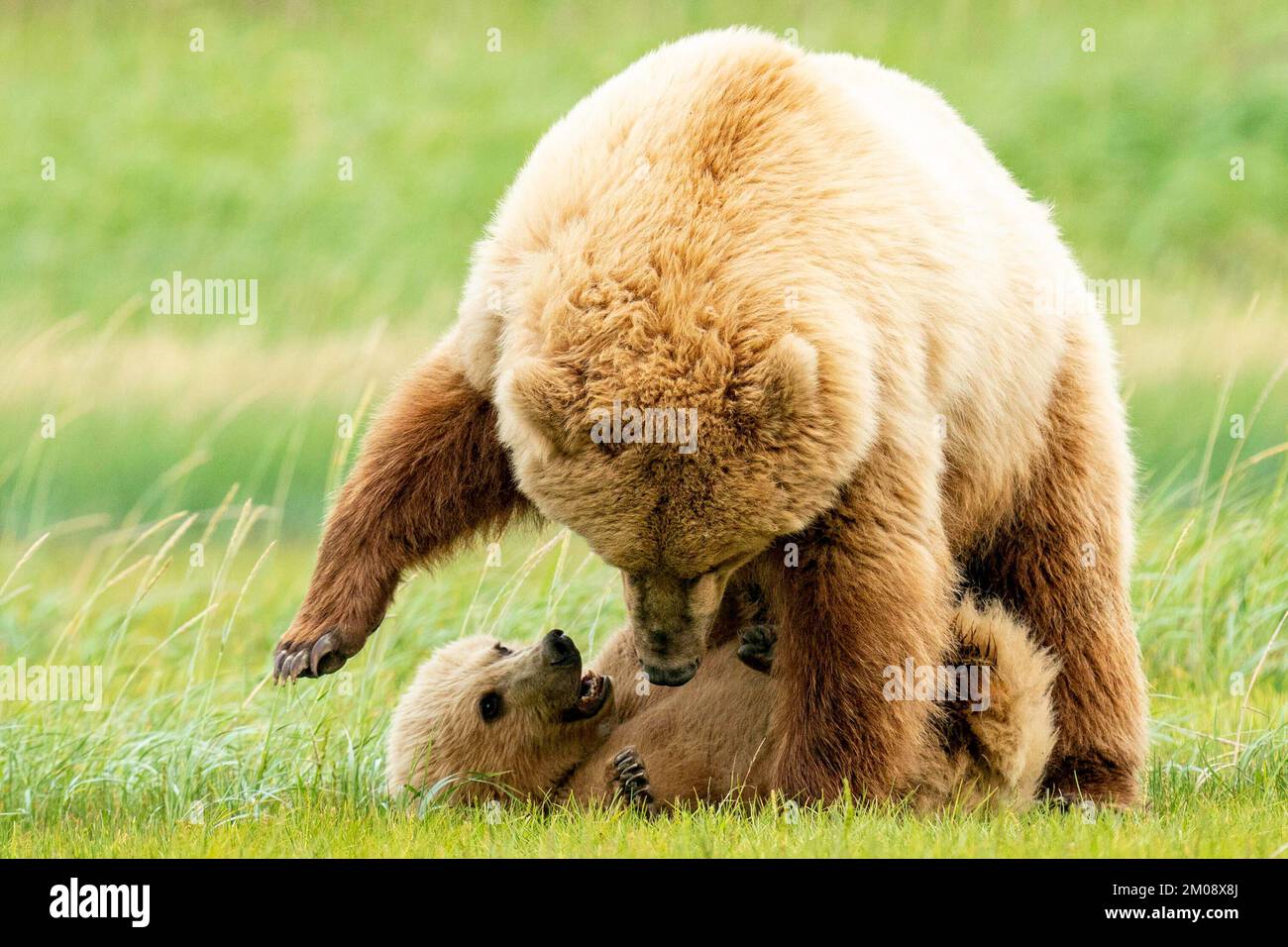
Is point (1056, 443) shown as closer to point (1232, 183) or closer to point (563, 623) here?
point (563, 623)

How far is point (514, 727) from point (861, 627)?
1.72m

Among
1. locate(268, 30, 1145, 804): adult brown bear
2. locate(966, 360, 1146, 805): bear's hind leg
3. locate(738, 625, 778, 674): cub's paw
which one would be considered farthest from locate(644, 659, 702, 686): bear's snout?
locate(966, 360, 1146, 805): bear's hind leg

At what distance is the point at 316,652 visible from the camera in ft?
20.3

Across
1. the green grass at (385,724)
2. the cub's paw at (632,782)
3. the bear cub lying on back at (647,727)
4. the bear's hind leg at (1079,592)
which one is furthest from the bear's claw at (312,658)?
the bear's hind leg at (1079,592)

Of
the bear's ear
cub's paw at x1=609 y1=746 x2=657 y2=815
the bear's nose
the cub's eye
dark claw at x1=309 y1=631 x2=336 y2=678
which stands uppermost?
the bear's ear

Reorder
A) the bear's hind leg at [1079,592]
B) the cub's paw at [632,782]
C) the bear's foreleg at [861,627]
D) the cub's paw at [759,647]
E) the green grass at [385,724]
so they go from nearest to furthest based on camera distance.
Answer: the green grass at [385,724] → the bear's foreleg at [861,627] → the cub's paw at [632,782] → the cub's paw at [759,647] → the bear's hind leg at [1079,592]

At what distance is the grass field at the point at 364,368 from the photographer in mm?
6445

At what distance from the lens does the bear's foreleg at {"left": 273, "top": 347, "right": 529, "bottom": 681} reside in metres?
6.19

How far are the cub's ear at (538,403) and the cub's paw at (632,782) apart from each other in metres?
1.49

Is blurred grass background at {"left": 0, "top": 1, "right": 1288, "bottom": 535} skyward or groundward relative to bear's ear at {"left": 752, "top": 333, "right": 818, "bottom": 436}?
skyward

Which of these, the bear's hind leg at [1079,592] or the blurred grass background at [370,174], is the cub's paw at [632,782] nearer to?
the bear's hind leg at [1079,592]

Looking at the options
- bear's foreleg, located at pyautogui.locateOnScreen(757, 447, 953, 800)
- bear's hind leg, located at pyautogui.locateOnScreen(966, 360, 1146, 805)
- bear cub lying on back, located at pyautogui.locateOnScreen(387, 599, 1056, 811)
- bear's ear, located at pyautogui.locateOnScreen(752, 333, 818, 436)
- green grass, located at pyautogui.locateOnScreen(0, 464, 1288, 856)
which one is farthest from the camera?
bear's hind leg, located at pyautogui.locateOnScreen(966, 360, 1146, 805)

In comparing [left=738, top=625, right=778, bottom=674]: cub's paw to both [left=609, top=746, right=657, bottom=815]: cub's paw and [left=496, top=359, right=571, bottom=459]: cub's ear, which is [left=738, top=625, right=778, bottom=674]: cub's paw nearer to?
[left=609, top=746, right=657, bottom=815]: cub's paw

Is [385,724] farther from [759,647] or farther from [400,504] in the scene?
[759,647]
